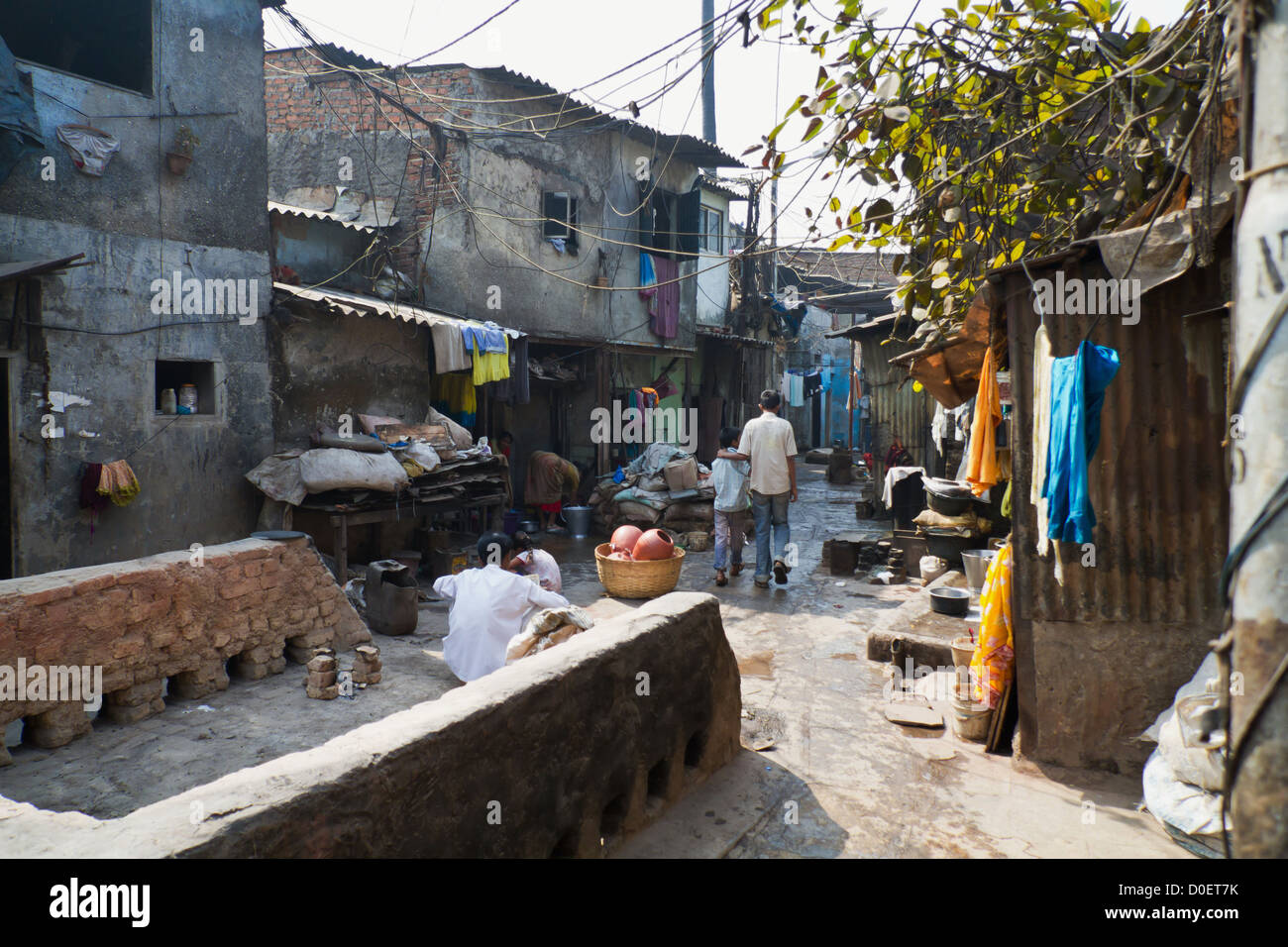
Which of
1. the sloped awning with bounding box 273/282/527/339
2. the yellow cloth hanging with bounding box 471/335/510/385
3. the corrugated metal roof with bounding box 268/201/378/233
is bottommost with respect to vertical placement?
the yellow cloth hanging with bounding box 471/335/510/385

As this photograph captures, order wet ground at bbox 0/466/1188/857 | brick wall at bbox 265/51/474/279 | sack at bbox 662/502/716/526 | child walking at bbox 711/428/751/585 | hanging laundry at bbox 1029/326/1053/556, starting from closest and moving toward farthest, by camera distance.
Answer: wet ground at bbox 0/466/1188/857, hanging laundry at bbox 1029/326/1053/556, child walking at bbox 711/428/751/585, brick wall at bbox 265/51/474/279, sack at bbox 662/502/716/526

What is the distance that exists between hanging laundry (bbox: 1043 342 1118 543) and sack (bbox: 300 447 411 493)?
6.97 metres

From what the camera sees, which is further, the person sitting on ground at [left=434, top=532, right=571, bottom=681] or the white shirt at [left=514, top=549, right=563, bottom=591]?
the white shirt at [left=514, top=549, right=563, bottom=591]

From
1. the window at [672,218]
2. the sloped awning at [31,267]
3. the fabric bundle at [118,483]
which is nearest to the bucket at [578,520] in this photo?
the fabric bundle at [118,483]

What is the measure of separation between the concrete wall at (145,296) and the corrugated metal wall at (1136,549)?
8009mm

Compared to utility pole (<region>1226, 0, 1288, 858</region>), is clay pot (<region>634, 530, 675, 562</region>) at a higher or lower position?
lower

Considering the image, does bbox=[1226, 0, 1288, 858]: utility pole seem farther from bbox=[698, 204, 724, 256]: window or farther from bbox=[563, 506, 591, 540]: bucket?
bbox=[698, 204, 724, 256]: window

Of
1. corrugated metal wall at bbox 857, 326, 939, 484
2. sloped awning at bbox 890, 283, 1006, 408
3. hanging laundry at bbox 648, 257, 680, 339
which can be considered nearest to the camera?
sloped awning at bbox 890, 283, 1006, 408

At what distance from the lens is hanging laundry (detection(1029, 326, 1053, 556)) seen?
14.4 feet

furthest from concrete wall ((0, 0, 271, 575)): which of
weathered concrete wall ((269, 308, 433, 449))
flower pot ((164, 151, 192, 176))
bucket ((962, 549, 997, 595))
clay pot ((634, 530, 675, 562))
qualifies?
bucket ((962, 549, 997, 595))

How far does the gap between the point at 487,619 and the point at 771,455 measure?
4.09m

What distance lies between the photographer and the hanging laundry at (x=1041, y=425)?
4.38 meters
